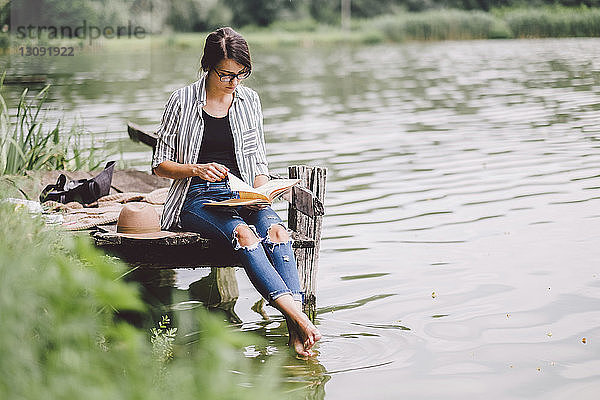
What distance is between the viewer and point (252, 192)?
436cm

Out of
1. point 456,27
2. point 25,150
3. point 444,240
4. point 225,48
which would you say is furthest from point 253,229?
point 456,27

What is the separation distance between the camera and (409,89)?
17.5 meters

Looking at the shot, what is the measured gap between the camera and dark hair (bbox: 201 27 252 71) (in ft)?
A: 14.9

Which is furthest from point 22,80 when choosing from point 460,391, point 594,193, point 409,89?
point 460,391

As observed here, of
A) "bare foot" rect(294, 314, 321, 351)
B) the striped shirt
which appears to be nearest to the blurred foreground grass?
"bare foot" rect(294, 314, 321, 351)

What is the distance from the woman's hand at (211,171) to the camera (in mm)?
4523

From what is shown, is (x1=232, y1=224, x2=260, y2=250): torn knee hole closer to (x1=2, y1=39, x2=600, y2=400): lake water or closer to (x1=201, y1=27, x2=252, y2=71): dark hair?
(x1=2, y1=39, x2=600, y2=400): lake water

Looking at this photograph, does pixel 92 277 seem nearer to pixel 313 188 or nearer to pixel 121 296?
pixel 121 296

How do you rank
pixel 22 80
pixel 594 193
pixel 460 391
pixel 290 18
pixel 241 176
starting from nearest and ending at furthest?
1. pixel 460 391
2. pixel 241 176
3. pixel 594 193
4. pixel 22 80
5. pixel 290 18

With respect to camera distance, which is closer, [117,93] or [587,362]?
[587,362]

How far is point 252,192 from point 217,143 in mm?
516

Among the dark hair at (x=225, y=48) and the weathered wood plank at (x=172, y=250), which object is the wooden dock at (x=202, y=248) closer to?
the weathered wood plank at (x=172, y=250)

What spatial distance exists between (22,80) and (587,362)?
14.9 m

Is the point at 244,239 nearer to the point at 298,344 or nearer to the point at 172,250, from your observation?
the point at 172,250
